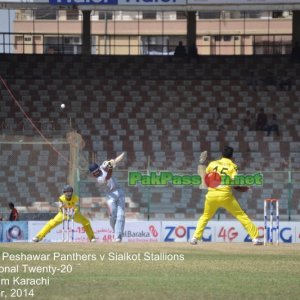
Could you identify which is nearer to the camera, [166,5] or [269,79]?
[166,5]

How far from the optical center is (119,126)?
4244 centimetres

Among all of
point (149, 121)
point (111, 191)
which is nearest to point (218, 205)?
point (111, 191)

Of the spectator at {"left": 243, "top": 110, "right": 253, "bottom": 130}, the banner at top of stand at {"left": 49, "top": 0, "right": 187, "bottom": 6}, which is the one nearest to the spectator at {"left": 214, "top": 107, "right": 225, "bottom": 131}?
the spectator at {"left": 243, "top": 110, "right": 253, "bottom": 130}

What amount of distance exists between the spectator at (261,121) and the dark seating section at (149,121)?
1.33 ft

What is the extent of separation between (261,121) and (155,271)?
937 inches

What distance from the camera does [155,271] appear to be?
62.7 ft

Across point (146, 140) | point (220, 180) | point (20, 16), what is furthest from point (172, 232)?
point (20, 16)

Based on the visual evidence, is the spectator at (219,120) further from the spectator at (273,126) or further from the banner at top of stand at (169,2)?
the banner at top of stand at (169,2)

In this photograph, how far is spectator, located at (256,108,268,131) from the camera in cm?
4217

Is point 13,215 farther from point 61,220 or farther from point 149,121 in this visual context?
point 149,121

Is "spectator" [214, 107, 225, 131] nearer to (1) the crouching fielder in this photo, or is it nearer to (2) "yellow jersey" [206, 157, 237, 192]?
(1) the crouching fielder

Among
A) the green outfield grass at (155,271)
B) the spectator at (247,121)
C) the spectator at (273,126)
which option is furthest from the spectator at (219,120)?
the green outfield grass at (155,271)

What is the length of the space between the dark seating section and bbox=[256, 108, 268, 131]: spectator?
0.41m

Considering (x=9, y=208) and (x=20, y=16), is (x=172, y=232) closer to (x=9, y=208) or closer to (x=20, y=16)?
(x=9, y=208)
